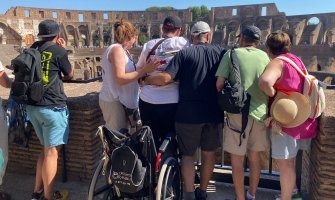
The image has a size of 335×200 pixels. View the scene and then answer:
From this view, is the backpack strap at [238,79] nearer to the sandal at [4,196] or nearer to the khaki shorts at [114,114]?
the khaki shorts at [114,114]

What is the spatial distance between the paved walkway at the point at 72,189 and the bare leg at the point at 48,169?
36cm

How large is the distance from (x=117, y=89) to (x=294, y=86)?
157 centimetres

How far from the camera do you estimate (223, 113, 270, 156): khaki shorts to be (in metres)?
2.66

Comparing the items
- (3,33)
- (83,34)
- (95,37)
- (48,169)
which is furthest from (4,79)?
(95,37)

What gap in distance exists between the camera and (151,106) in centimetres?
281

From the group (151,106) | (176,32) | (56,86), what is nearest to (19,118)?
(56,86)

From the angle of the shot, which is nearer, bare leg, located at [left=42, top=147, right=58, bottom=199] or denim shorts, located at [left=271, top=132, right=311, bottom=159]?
denim shorts, located at [left=271, top=132, right=311, bottom=159]

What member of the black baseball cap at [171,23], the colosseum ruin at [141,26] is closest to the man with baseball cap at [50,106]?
the black baseball cap at [171,23]

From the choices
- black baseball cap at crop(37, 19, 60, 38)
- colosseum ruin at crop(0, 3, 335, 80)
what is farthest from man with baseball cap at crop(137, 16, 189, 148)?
colosseum ruin at crop(0, 3, 335, 80)

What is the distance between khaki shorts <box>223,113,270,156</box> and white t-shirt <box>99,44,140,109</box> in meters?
0.95

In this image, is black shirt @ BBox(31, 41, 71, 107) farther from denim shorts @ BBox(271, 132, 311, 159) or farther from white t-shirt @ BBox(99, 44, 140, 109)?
denim shorts @ BBox(271, 132, 311, 159)

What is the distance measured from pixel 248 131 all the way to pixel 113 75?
4.28 ft

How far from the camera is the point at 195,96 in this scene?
268cm

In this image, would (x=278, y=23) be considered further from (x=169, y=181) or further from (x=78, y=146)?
(x=169, y=181)
